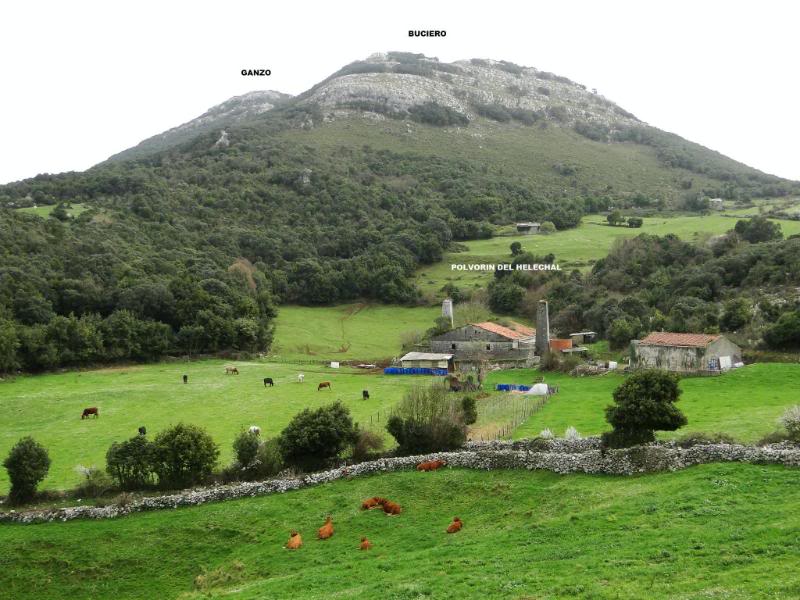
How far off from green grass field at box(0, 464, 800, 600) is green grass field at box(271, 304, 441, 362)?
42.7 meters

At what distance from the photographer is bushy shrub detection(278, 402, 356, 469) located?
102 ft

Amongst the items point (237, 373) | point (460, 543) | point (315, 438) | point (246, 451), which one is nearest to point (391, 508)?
point (460, 543)

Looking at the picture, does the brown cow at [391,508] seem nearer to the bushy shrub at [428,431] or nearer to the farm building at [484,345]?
the bushy shrub at [428,431]

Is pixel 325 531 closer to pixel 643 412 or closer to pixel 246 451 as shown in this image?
pixel 246 451

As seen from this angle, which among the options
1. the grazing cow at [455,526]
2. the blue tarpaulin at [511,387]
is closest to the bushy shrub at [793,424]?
the grazing cow at [455,526]

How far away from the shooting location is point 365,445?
32344 mm

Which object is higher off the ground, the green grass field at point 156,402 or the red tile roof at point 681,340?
→ the red tile roof at point 681,340

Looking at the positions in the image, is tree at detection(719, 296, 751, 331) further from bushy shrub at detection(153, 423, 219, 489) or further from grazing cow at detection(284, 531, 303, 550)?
grazing cow at detection(284, 531, 303, 550)

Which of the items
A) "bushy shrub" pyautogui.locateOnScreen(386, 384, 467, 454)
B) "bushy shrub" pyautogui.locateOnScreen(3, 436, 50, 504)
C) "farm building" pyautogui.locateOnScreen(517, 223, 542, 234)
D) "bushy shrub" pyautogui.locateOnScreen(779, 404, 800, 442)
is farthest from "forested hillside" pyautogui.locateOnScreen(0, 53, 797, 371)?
"bushy shrub" pyautogui.locateOnScreen(779, 404, 800, 442)

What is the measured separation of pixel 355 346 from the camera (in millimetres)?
78188

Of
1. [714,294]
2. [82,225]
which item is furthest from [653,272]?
[82,225]

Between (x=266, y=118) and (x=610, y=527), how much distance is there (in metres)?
176

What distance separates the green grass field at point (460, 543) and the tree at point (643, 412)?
330 cm

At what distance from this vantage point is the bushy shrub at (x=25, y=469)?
29.5 metres
